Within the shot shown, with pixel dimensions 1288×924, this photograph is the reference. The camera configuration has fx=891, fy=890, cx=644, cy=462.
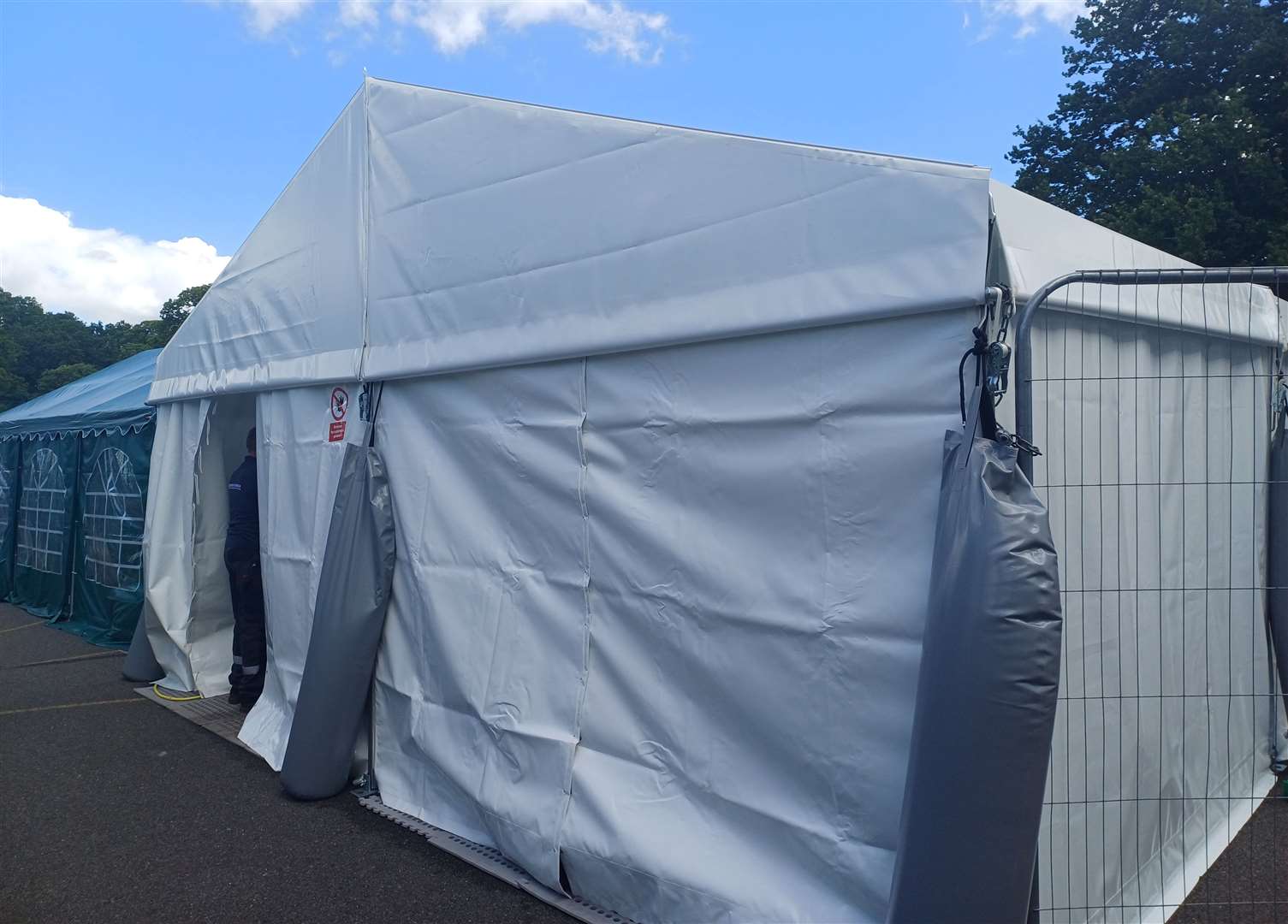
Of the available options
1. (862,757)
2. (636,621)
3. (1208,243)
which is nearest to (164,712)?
(636,621)

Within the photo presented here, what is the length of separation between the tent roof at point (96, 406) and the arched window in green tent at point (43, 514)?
0.43m

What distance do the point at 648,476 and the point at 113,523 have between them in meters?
7.24

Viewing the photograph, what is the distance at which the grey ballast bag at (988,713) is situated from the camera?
2242 mm

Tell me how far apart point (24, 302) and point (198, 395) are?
67992mm

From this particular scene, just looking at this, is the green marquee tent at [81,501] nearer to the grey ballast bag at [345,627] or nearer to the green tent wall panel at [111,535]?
the green tent wall panel at [111,535]

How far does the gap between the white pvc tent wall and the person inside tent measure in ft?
4.53

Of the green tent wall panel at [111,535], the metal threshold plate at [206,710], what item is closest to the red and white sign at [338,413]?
the metal threshold plate at [206,710]

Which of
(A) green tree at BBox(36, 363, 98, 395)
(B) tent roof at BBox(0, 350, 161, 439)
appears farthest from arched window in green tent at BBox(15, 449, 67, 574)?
(A) green tree at BBox(36, 363, 98, 395)

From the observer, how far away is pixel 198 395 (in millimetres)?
6520

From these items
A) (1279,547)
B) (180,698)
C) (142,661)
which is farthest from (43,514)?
(1279,547)

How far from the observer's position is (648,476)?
344cm

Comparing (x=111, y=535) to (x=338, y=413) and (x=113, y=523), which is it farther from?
(x=338, y=413)

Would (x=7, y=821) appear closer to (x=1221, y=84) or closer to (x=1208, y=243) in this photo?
(x=1208, y=243)

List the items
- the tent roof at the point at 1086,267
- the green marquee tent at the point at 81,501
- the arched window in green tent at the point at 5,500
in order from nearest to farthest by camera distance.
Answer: the tent roof at the point at 1086,267 < the green marquee tent at the point at 81,501 < the arched window in green tent at the point at 5,500
